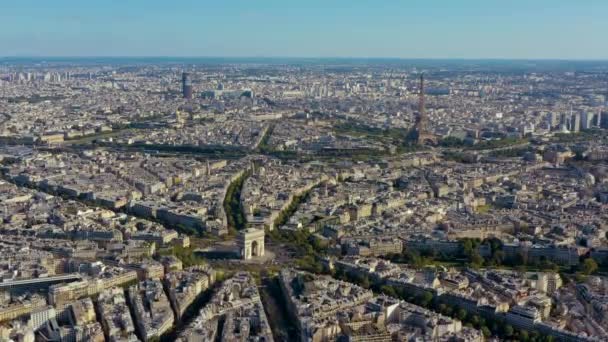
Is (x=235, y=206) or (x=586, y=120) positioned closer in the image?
(x=235, y=206)

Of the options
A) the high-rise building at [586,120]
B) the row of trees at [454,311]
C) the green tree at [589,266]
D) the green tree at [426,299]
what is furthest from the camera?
the high-rise building at [586,120]

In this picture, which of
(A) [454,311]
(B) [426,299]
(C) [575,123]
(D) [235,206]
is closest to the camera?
(A) [454,311]

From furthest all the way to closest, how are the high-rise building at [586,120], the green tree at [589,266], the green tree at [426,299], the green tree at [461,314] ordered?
the high-rise building at [586,120] < the green tree at [589,266] < the green tree at [426,299] < the green tree at [461,314]

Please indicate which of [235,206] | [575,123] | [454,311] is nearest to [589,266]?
[454,311]

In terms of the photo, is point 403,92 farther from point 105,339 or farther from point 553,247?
point 105,339

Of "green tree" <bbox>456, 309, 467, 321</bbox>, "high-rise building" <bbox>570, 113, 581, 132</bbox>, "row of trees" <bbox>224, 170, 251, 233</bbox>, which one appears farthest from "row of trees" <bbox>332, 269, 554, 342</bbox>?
"high-rise building" <bbox>570, 113, 581, 132</bbox>

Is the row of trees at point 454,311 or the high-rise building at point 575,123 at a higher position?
the high-rise building at point 575,123

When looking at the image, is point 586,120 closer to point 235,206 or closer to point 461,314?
point 235,206

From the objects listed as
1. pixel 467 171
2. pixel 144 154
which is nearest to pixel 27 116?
pixel 144 154

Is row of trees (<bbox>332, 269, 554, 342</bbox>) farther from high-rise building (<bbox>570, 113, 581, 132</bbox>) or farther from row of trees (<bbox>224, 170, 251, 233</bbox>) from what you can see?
high-rise building (<bbox>570, 113, 581, 132</bbox>)

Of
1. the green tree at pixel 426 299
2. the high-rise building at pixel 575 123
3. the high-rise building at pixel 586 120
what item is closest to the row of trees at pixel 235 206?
the green tree at pixel 426 299

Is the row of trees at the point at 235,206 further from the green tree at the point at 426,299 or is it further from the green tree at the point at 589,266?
the green tree at the point at 589,266
